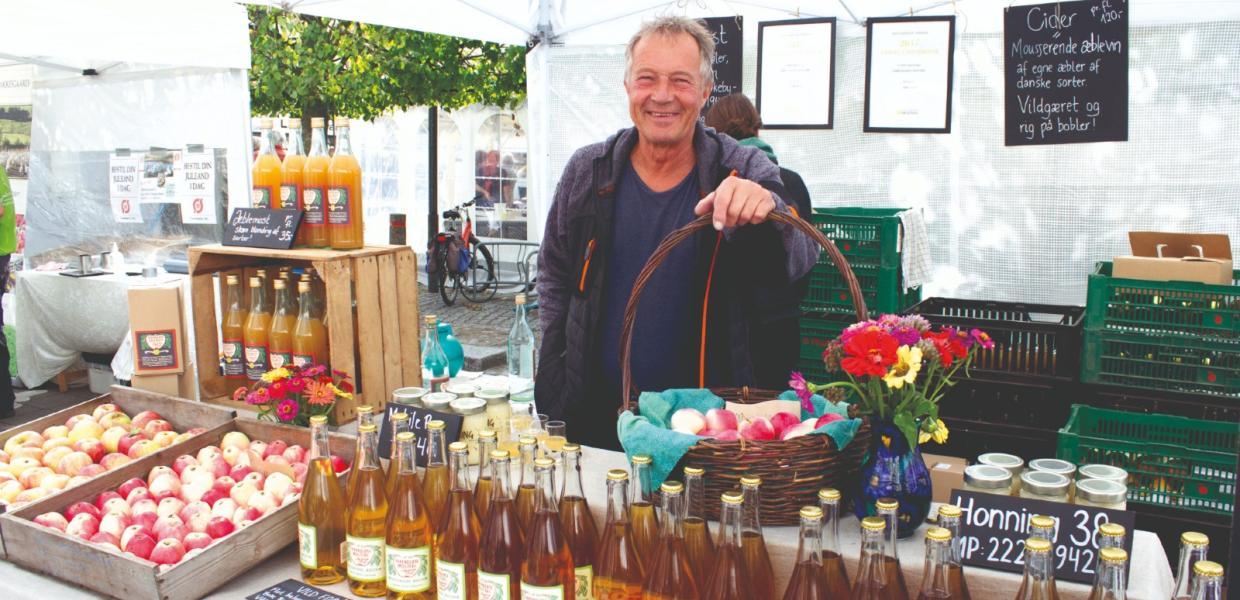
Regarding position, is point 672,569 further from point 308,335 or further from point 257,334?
point 257,334

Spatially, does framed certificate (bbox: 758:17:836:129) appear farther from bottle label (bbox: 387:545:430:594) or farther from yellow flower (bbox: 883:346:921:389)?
bottle label (bbox: 387:545:430:594)

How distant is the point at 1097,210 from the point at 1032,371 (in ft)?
4.96

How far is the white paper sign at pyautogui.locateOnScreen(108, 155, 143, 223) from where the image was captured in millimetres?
7199

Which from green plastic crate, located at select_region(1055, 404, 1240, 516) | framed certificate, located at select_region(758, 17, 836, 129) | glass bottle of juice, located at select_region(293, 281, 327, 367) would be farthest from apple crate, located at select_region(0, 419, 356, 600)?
framed certificate, located at select_region(758, 17, 836, 129)

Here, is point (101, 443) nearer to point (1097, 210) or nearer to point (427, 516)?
point (427, 516)

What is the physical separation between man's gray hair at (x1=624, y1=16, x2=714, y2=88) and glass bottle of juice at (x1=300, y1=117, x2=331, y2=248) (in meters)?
0.97

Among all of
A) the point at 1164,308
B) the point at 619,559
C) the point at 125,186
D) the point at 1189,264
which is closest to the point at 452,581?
the point at 619,559

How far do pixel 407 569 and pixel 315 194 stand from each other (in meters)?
1.41

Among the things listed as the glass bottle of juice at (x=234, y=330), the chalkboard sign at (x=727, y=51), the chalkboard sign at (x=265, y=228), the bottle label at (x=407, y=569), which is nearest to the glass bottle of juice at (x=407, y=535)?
the bottle label at (x=407, y=569)

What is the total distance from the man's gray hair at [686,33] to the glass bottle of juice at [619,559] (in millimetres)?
1194

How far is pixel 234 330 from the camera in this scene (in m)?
2.82

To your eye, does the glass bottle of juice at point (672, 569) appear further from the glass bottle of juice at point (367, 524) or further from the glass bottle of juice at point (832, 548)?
the glass bottle of juice at point (367, 524)

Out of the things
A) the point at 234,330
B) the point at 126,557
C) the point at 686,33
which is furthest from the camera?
the point at 234,330

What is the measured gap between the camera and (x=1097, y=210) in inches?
178
